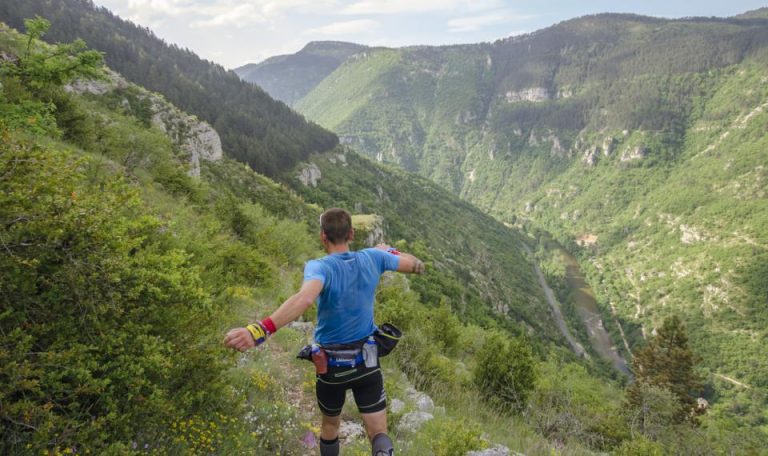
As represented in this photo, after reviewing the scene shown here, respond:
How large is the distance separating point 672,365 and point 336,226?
25696mm

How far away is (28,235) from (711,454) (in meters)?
10.1

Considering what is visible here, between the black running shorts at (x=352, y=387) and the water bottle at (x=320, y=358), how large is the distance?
56mm

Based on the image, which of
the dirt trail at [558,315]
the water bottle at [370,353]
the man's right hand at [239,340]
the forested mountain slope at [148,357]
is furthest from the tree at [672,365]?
the dirt trail at [558,315]

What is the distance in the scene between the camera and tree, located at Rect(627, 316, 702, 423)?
19.6 m

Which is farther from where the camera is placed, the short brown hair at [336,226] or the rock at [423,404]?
the rock at [423,404]

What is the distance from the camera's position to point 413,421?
5082 millimetres

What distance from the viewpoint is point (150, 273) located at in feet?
10.4

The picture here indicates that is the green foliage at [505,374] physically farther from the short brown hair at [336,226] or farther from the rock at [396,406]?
the short brown hair at [336,226]

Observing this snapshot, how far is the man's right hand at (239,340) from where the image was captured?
261cm

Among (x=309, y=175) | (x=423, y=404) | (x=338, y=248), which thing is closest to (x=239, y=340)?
(x=338, y=248)

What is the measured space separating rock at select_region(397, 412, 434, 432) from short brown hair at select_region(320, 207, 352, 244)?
2766 mm

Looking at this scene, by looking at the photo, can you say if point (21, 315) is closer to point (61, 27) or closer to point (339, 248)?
point (339, 248)

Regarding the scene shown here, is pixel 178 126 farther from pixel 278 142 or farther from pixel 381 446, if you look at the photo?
pixel 381 446

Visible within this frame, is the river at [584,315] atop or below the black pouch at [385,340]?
below
